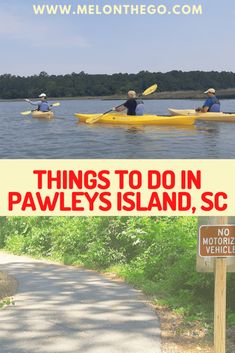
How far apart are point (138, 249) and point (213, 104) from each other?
9.30m

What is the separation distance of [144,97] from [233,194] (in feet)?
3.36

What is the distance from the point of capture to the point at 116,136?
3.99m

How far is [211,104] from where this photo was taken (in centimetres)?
412

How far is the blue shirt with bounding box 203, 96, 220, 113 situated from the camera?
4016 mm

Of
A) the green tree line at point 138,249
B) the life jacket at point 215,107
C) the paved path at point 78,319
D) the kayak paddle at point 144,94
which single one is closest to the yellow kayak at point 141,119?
the kayak paddle at point 144,94

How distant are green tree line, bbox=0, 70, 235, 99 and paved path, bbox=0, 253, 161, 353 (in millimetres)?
4247

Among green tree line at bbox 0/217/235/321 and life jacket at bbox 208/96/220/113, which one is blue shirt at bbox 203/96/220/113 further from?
green tree line at bbox 0/217/235/321

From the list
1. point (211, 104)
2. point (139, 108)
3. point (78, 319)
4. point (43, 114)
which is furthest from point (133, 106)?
point (78, 319)

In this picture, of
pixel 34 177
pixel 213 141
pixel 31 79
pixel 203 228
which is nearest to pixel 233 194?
pixel 203 228

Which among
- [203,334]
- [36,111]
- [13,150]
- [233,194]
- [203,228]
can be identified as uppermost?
[36,111]

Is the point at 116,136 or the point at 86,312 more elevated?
the point at 116,136

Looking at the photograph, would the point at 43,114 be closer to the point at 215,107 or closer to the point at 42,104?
the point at 42,104

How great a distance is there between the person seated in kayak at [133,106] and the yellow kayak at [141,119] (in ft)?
0.13

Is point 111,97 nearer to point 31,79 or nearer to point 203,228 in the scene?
point 31,79
